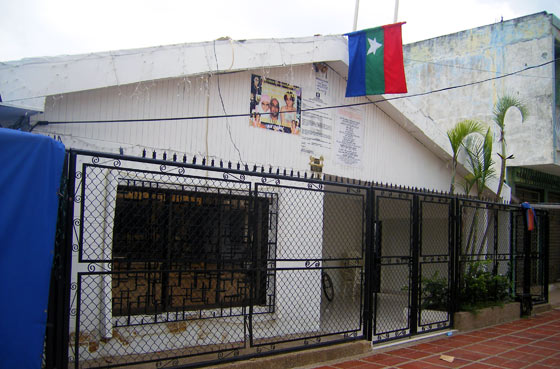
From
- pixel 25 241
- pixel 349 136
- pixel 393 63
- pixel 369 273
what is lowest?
pixel 369 273

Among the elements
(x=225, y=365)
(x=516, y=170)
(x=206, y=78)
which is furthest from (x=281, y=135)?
(x=516, y=170)

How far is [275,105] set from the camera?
739cm

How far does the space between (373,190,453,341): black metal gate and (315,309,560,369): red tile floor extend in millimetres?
335

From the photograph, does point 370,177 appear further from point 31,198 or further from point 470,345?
point 31,198

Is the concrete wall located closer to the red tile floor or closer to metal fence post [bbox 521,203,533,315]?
metal fence post [bbox 521,203,533,315]

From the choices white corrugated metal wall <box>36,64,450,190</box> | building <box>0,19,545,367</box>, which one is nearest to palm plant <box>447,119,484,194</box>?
building <box>0,19,545,367</box>

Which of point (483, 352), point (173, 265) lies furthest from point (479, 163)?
point (173, 265)

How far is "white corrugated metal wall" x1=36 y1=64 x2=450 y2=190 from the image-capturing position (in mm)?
5516

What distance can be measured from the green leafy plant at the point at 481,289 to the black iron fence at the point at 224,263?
10 centimetres

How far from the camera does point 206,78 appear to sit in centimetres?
653

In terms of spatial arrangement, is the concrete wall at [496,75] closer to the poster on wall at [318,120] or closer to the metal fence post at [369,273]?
the poster on wall at [318,120]

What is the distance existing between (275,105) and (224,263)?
9.52 feet

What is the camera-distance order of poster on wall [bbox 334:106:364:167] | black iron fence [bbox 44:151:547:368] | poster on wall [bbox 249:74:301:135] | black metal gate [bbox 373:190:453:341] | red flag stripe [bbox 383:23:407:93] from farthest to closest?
1. poster on wall [bbox 334:106:364:167]
2. red flag stripe [bbox 383:23:407:93]
3. poster on wall [bbox 249:74:301:135]
4. black metal gate [bbox 373:190:453:341]
5. black iron fence [bbox 44:151:547:368]

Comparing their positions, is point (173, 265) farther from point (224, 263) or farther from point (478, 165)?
point (478, 165)
